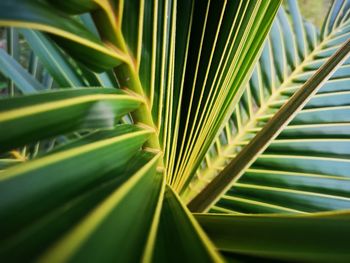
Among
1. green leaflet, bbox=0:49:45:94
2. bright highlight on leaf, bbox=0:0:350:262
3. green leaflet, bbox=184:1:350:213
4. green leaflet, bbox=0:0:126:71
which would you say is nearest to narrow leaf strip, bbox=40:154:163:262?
bright highlight on leaf, bbox=0:0:350:262

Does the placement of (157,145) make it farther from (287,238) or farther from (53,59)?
(53,59)

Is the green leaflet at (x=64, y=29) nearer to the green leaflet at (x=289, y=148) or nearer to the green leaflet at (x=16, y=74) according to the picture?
the green leaflet at (x=289, y=148)

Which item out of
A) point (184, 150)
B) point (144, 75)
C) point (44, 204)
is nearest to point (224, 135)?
point (184, 150)

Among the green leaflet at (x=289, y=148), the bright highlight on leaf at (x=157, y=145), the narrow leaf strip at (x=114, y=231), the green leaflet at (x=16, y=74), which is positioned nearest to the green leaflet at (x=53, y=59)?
the bright highlight on leaf at (x=157, y=145)

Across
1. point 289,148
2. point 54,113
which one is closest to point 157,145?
point 54,113

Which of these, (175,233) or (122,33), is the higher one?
(122,33)

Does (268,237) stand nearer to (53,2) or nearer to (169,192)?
(169,192)

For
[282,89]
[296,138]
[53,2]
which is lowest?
[296,138]
